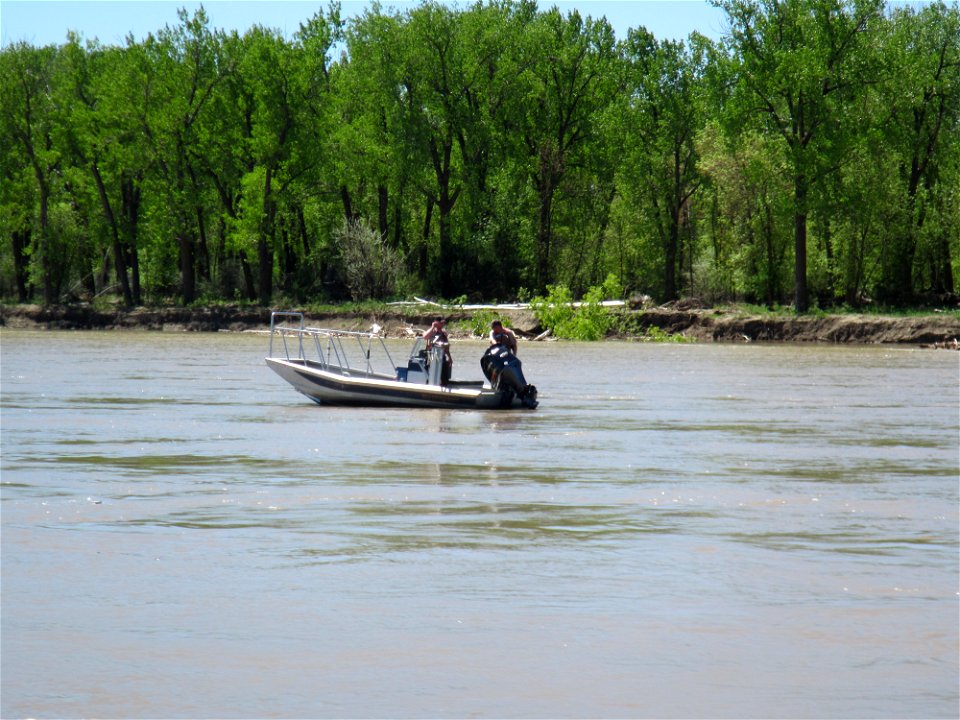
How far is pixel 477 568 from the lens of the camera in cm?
1157

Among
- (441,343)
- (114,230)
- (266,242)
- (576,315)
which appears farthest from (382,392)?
(114,230)

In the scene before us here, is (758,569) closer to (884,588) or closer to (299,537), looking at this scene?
(884,588)

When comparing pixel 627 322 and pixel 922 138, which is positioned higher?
pixel 922 138

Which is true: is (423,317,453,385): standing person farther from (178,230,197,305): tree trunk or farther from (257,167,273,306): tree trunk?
(178,230,197,305): tree trunk

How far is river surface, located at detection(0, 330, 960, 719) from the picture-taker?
27.5 ft

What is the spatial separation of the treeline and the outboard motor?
3363 centimetres

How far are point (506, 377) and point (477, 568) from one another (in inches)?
608

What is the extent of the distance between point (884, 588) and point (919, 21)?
5620 cm

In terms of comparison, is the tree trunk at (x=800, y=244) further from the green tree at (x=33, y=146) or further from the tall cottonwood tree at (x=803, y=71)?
the green tree at (x=33, y=146)

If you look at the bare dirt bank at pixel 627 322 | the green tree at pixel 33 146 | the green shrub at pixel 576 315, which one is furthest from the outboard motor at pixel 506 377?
the green tree at pixel 33 146

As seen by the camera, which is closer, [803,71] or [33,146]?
[803,71]

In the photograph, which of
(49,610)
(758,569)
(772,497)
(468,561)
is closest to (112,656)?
(49,610)

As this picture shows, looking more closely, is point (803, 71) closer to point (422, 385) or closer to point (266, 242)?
point (266, 242)

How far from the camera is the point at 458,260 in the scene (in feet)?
220
